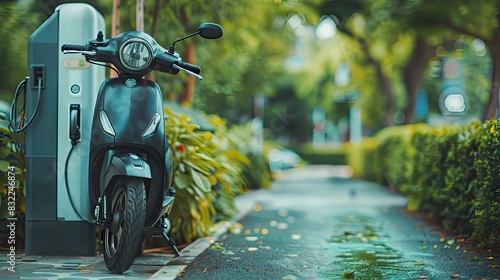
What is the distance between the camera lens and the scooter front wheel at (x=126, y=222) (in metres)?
5.39

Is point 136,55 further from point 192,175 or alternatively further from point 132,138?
point 192,175

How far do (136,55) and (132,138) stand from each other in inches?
25.6

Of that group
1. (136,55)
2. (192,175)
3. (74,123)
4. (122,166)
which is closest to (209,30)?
(136,55)

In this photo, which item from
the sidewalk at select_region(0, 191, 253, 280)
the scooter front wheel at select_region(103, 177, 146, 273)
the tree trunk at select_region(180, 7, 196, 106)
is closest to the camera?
the scooter front wheel at select_region(103, 177, 146, 273)

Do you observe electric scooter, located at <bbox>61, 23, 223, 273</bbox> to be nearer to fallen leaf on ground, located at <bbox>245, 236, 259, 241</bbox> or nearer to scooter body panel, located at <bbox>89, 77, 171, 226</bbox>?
scooter body panel, located at <bbox>89, 77, 171, 226</bbox>

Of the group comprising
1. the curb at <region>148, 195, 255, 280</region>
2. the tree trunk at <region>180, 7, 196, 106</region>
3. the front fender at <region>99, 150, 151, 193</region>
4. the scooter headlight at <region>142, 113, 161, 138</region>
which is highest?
the tree trunk at <region>180, 7, 196, 106</region>

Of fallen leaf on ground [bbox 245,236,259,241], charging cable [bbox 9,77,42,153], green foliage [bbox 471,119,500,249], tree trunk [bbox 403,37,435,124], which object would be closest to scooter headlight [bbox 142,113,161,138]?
charging cable [bbox 9,77,42,153]

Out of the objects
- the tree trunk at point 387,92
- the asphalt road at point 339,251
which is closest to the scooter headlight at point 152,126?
the asphalt road at point 339,251

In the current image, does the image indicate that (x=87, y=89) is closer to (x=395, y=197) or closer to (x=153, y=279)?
(x=153, y=279)

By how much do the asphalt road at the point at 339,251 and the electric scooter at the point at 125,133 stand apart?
66 cm

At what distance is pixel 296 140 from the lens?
209 ft

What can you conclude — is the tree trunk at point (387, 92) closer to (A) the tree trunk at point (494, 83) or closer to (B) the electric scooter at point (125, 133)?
(A) the tree trunk at point (494, 83)

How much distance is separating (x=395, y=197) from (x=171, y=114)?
10558 mm

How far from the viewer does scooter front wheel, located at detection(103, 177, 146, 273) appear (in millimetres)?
5395
